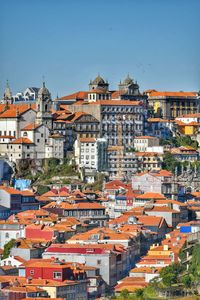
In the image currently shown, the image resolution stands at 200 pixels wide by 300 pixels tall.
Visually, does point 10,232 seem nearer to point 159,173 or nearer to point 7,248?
point 7,248

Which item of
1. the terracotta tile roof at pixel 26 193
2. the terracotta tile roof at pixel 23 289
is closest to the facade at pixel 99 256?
the terracotta tile roof at pixel 23 289

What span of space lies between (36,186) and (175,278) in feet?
69.8

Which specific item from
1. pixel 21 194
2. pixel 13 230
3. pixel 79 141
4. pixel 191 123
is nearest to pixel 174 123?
pixel 191 123

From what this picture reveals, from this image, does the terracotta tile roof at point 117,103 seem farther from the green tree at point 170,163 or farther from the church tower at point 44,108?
the green tree at point 170,163

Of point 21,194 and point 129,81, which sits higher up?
point 129,81

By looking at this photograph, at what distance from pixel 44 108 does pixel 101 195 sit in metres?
6.50

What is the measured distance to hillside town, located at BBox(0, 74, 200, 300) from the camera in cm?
5022

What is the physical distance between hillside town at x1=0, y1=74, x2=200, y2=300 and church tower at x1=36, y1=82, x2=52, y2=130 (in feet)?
0.15

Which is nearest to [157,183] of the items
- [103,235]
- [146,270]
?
[103,235]

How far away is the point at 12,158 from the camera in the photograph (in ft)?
239

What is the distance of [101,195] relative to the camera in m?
69.5

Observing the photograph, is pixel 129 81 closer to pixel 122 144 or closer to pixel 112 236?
pixel 122 144

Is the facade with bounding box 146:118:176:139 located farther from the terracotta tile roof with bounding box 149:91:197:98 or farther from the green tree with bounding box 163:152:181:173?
the terracotta tile roof with bounding box 149:91:197:98

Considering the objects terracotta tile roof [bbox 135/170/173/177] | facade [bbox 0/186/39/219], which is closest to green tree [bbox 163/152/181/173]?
terracotta tile roof [bbox 135/170/173/177]
